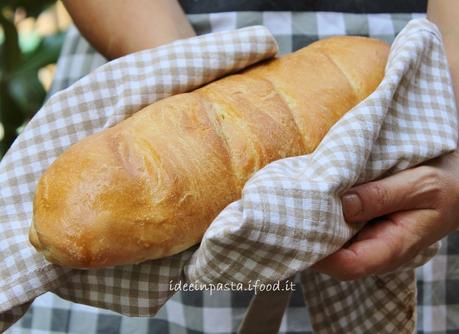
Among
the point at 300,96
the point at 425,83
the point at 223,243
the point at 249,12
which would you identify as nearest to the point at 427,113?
the point at 425,83

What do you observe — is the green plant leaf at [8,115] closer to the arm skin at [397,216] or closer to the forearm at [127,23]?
the forearm at [127,23]

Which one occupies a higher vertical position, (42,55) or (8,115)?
(42,55)

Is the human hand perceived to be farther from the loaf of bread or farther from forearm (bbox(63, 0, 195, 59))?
forearm (bbox(63, 0, 195, 59))

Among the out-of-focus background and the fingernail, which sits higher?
the fingernail

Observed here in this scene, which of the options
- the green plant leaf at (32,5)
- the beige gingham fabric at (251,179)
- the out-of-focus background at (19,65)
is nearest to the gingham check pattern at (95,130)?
the beige gingham fabric at (251,179)


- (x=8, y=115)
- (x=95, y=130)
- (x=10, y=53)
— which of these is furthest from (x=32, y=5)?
(x=95, y=130)

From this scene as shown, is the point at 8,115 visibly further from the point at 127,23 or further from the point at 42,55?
the point at 127,23

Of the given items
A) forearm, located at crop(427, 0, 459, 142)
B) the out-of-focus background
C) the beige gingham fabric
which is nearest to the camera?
the beige gingham fabric

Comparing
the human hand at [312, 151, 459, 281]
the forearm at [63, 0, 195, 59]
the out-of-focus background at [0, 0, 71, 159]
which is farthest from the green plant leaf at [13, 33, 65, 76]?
the human hand at [312, 151, 459, 281]
